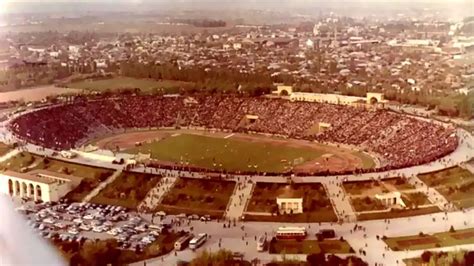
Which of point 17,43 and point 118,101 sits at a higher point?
point 17,43

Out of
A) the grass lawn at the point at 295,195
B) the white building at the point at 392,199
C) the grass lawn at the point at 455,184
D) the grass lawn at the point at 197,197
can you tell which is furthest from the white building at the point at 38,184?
the grass lawn at the point at 455,184

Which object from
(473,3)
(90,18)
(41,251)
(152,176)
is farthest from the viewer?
(152,176)

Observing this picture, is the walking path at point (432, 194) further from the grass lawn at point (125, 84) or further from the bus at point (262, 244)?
the grass lawn at point (125, 84)

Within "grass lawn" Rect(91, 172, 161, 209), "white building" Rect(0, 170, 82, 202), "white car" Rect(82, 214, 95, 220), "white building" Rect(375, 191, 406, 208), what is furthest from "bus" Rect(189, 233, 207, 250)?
"white building" Rect(375, 191, 406, 208)

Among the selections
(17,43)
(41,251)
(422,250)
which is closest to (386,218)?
(422,250)

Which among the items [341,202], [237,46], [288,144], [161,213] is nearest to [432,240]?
[341,202]

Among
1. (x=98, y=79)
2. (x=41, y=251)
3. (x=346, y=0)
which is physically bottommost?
(x=41, y=251)

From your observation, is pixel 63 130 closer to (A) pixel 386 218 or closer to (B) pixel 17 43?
(B) pixel 17 43

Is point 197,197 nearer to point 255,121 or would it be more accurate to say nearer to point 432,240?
point 255,121
